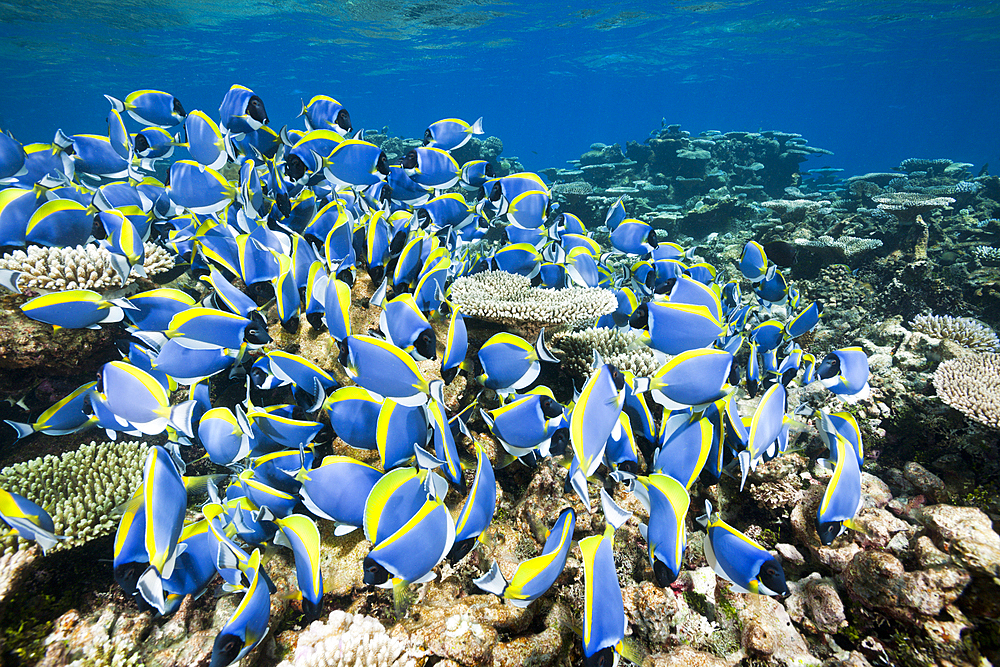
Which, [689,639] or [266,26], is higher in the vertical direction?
[266,26]

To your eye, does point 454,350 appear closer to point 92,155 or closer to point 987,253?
point 92,155

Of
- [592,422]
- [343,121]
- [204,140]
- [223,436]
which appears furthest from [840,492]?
[204,140]

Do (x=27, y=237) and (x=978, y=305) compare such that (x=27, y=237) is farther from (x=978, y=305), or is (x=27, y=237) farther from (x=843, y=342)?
(x=978, y=305)

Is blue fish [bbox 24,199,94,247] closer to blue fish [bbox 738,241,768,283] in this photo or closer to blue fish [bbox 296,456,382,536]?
blue fish [bbox 296,456,382,536]

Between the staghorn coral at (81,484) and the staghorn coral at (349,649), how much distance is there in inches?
64.6

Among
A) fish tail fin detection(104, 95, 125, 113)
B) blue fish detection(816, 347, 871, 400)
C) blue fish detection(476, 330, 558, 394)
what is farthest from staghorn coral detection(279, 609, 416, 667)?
fish tail fin detection(104, 95, 125, 113)

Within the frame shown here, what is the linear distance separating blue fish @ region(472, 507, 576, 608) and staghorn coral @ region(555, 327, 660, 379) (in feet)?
5.77

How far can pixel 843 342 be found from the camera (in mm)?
6363

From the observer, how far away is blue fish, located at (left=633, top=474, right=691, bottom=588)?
5.42 feet

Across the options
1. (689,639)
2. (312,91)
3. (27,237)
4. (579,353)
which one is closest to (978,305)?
(579,353)

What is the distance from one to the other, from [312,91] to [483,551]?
72363 mm

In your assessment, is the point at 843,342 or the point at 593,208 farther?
the point at 593,208

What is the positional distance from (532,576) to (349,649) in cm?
105

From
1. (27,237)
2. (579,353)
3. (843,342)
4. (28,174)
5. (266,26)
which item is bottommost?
(843,342)
